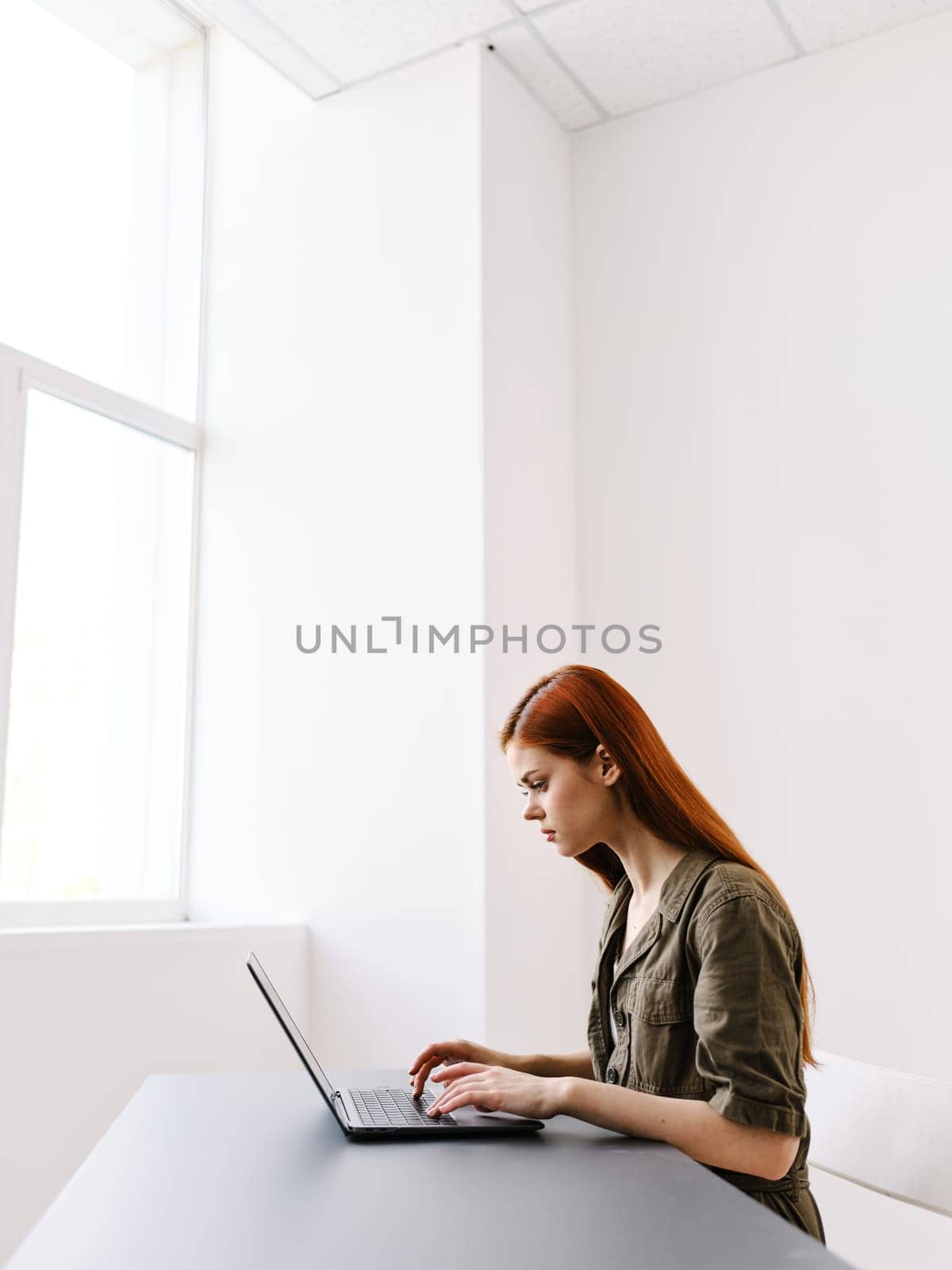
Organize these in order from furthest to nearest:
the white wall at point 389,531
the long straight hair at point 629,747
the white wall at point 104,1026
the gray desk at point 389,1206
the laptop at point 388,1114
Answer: the white wall at point 389,531, the white wall at point 104,1026, the long straight hair at point 629,747, the laptop at point 388,1114, the gray desk at point 389,1206

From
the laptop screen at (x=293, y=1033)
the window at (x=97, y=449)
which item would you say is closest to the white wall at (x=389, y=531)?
the window at (x=97, y=449)

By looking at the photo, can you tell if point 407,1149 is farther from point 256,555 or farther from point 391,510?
point 256,555

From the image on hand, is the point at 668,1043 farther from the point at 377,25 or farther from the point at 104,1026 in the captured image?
the point at 377,25

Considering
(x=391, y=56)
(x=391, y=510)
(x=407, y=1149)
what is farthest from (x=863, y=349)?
(x=407, y=1149)

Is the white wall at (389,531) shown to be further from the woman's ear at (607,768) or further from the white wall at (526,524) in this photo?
the woman's ear at (607,768)

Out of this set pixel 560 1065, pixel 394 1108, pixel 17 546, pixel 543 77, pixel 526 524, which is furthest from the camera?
pixel 543 77

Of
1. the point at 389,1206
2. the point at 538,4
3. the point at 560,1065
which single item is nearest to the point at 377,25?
the point at 538,4

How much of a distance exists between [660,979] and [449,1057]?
0.94ft

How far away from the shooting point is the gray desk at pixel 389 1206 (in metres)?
0.81

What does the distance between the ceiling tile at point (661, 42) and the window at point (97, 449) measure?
1072 millimetres

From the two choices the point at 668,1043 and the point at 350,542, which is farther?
the point at 350,542

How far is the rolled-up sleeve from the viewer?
119cm

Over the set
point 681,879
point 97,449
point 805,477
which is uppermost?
point 97,449

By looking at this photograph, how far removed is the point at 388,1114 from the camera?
126 centimetres
